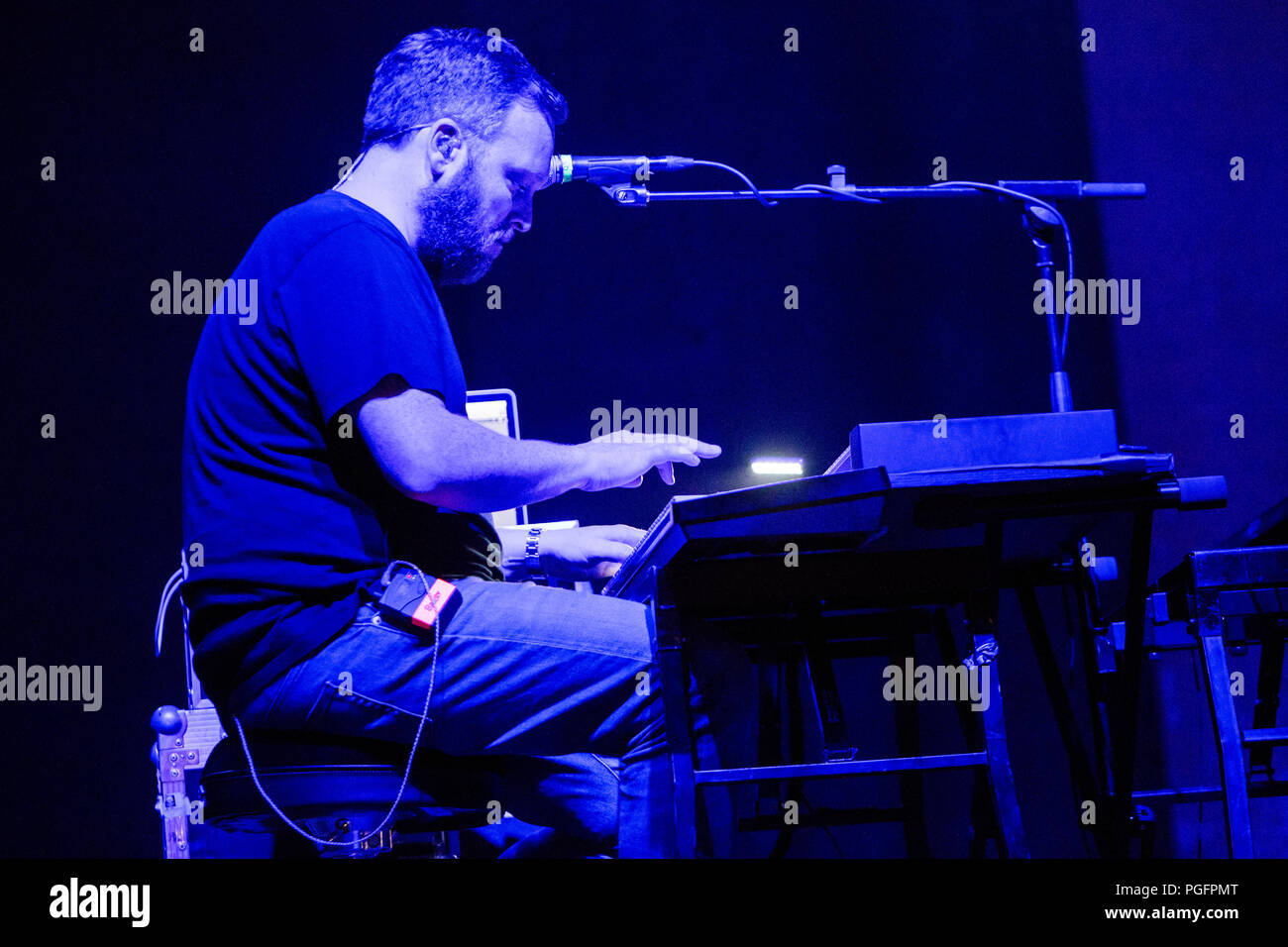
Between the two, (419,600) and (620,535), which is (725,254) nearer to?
(620,535)

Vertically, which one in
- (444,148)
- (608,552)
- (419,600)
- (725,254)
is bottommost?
(419,600)

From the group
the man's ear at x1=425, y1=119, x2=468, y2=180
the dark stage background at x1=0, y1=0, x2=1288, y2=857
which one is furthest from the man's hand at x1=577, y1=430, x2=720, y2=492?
the dark stage background at x1=0, y1=0, x2=1288, y2=857

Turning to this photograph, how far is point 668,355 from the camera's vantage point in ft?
9.23

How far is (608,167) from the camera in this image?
1.75 metres

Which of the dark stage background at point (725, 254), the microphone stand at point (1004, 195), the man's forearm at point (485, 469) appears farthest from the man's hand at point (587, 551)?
the dark stage background at point (725, 254)

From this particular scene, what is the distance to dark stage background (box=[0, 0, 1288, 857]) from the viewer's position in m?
2.67

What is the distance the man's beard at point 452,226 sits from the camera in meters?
1.59

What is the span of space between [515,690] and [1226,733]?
84 cm

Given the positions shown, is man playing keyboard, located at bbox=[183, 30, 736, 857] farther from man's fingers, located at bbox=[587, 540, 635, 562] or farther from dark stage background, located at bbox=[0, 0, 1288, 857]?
dark stage background, located at bbox=[0, 0, 1288, 857]

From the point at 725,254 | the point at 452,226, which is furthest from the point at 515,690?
the point at 725,254
